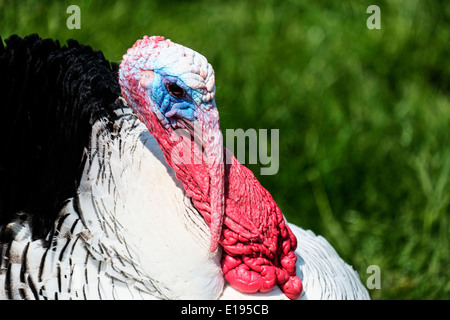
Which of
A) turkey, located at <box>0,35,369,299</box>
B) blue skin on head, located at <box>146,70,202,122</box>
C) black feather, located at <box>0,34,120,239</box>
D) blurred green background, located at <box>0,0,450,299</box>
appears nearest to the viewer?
Result: blue skin on head, located at <box>146,70,202,122</box>

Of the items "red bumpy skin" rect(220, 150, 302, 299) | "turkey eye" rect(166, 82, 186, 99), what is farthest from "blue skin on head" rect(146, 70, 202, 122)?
"red bumpy skin" rect(220, 150, 302, 299)

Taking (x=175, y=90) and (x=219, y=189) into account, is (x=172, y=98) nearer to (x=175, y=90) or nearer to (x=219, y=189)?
(x=175, y=90)

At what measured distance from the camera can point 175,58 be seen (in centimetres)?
165

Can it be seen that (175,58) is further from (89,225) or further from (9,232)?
(9,232)

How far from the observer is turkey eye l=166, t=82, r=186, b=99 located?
1.67 meters

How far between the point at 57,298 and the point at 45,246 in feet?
0.49

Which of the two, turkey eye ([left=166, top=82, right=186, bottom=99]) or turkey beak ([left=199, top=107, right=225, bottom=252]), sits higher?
turkey eye ([left=166, top=82, right=186, bottom=99])

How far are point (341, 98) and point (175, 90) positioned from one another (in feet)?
7.94

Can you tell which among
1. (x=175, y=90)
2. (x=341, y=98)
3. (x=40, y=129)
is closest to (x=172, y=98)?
(x=175, y=90)

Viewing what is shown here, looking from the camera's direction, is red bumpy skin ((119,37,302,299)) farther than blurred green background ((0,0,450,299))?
No

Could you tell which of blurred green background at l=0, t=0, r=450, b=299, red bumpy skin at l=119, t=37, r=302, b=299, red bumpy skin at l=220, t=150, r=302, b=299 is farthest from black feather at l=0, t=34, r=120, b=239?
blurred green background at l=0, t=0, r=450, b=299

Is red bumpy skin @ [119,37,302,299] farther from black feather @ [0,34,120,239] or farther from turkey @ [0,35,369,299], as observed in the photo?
black feather @ [0,34,120,239]

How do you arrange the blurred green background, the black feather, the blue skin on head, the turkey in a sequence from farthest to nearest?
the blurred green background → the black feather → the turkey → the blue skin on head

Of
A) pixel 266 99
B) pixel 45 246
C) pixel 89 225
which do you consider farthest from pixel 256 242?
pixel 266 99
